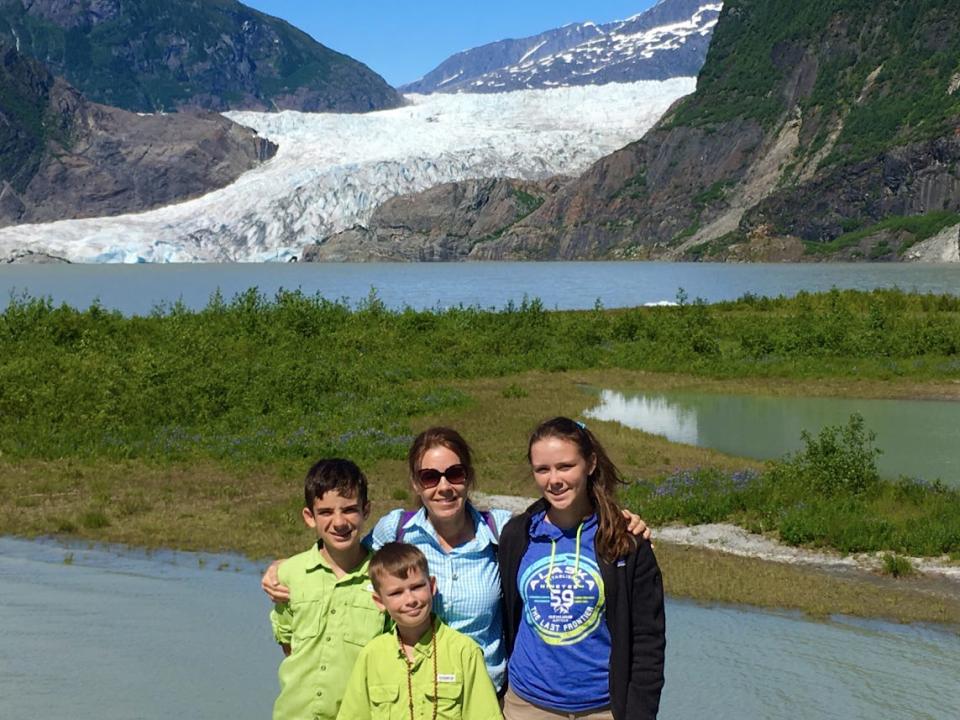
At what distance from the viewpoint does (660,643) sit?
4.16 m

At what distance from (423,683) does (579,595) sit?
61cm

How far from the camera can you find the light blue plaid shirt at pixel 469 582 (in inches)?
171

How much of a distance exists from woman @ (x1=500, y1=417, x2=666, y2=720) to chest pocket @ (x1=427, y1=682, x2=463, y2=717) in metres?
0.39

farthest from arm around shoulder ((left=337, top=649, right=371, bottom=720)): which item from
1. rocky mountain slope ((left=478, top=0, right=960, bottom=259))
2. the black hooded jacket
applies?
rocky mountain slope ((left=478, top=0, right=960, bottom=259))

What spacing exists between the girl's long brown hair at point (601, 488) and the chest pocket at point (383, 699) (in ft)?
2.67

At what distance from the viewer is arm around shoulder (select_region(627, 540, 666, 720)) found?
4137 mm

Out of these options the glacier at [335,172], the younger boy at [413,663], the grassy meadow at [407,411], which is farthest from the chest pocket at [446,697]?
the glacier at [335,172]

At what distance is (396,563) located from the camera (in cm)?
389

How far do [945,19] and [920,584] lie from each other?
145775 millimetres

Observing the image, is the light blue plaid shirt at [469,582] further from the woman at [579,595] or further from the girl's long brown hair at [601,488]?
the girl's long brown hair at [601,488]

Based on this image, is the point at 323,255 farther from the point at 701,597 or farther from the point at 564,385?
the point at 701,597

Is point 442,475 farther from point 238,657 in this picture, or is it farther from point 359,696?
point 238,657

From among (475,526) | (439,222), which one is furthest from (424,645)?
(439,222)

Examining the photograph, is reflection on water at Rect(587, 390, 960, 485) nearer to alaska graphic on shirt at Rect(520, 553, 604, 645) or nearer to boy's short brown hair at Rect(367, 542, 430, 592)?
alaska graphic on shirt at Rect(520, 553, 604, 645)
